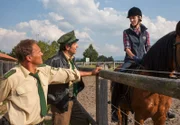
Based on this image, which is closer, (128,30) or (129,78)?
(129,78)

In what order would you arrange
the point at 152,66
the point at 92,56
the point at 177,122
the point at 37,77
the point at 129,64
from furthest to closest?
the point at 92,56
the point at 177,122
the point at 129,64
the point at 152,66
the point at 37,77

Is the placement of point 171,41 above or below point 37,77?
above

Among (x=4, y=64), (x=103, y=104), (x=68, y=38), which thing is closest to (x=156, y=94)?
(x=103, y=104)

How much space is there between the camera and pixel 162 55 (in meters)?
3.78

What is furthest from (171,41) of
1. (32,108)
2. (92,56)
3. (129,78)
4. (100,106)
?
(92,56)

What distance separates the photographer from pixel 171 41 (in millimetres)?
3674

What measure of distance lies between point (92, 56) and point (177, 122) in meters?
95.6

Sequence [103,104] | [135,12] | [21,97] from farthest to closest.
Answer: [135,12], [103,104], [21,97]

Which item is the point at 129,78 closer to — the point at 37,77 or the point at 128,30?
the point at 37,77

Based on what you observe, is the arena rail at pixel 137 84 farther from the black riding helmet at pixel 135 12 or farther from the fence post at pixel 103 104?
the black riding helmet at pixel 135 12

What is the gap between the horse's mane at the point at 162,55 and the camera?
3.67 m

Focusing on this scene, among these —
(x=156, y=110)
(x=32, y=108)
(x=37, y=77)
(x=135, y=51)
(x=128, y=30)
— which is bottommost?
(x=156, y=110)

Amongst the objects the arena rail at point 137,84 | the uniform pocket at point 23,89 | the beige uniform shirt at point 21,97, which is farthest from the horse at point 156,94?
the uniform pocket at point 23,89

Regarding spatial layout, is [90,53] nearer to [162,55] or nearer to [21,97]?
[162,55]
